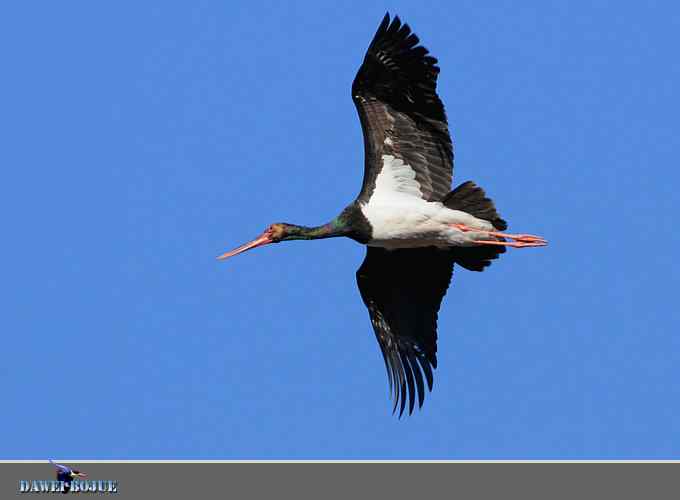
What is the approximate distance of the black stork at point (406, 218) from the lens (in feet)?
44.7

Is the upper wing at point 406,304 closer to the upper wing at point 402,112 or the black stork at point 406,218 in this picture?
the black stork at point 406,218

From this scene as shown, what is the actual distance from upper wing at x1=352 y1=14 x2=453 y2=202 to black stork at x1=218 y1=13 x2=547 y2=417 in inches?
0.4

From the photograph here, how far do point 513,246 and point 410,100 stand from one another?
203 centimetres

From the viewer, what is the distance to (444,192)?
14.2 metres

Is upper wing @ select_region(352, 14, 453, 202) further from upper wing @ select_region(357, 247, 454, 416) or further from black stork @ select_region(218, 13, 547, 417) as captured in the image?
upper wing @ select_region(357, 247, 454, 416)
